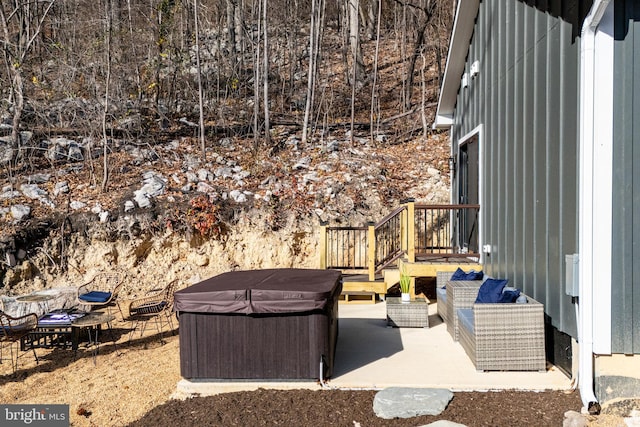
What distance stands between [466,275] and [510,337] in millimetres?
2350

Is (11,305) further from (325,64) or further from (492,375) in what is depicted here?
(325,64)

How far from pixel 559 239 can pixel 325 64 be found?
15.5 m

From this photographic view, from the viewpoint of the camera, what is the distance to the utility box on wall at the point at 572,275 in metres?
4.41

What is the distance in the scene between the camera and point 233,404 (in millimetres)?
4406

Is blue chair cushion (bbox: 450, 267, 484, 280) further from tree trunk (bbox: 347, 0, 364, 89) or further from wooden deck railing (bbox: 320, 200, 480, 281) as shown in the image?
tree trunk (bbox: 347, 0, 364, 89)

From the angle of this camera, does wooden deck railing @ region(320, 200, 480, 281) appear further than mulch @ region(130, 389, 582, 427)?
Yes

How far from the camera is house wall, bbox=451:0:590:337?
15.7 feet

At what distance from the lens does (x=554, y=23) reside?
5.22 m

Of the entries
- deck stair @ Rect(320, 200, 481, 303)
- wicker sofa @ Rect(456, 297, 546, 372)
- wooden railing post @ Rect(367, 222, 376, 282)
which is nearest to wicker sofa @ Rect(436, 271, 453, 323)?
deck stair @ Rect(320, 200, 481, 303)

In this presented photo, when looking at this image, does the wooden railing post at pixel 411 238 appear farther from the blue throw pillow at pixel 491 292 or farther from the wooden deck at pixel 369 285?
the blue throw pillow at pixel 491 292

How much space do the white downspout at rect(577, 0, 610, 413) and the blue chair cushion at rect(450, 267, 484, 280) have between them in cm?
301

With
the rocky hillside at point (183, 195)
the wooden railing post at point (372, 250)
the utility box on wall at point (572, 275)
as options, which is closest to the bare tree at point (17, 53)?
the rocky hillside at point (183, 195)

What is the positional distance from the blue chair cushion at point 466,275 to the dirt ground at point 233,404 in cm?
285

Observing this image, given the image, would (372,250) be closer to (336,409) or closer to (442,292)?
(442,292)
